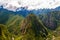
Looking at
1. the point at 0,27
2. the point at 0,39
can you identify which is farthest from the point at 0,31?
the point at 0,39

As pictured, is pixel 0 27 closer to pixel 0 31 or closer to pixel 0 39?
pixel 0 31

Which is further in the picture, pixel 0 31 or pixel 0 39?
pixel 0 31

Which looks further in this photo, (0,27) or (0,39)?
(0,27)
